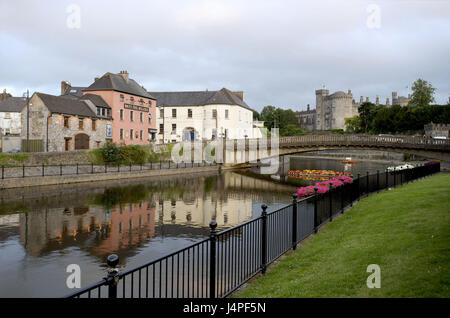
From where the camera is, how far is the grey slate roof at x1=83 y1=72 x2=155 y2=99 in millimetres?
50094

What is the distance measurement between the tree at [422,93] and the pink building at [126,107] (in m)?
60.1

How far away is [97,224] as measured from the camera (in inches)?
656

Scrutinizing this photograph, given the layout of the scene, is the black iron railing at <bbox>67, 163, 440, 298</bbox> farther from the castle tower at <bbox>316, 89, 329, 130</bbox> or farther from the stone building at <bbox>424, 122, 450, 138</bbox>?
the castle tower at <bbox>316, 89, 329, 130</bbox>

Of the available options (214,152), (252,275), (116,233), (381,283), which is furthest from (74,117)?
(381,283)

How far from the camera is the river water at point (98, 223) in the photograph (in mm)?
10422

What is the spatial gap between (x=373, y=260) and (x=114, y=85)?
48.0 meters

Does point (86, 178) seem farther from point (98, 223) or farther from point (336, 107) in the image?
point (336, 107)

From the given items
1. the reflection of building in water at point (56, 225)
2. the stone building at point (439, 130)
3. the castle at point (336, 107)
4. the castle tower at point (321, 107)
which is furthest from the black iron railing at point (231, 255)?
the castle tower at point (321, 107)

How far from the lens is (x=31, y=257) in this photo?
38.0 ft

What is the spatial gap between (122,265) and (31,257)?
3.12 meters

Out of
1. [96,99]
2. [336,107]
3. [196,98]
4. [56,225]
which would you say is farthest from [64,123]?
[336,107]

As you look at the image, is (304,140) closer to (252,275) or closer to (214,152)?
(214,152)

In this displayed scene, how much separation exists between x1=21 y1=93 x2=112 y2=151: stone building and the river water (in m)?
13.0
